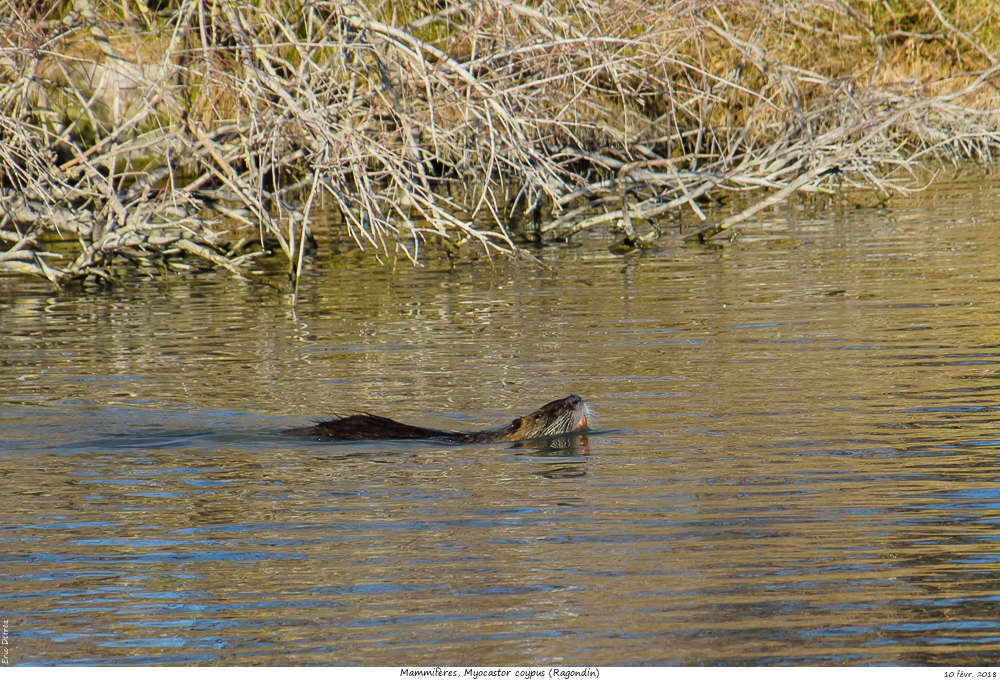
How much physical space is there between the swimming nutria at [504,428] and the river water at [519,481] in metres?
0.09

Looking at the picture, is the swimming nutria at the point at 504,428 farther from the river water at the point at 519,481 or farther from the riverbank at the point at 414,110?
the riverbank at the point at 414,110

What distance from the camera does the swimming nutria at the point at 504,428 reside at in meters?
8.48

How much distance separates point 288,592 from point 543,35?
33.1 ft

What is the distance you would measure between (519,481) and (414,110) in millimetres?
8132

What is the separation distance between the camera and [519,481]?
25.1ft

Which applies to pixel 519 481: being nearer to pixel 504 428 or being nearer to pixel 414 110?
pixel 504 428

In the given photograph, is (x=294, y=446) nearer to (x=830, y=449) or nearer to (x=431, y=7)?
(x=830, y=449)

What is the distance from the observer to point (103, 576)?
19.9ft

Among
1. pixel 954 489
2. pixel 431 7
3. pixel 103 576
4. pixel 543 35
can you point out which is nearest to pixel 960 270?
pixel 543 35

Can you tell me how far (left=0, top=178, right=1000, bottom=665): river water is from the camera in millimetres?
5328

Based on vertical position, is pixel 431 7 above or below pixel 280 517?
above

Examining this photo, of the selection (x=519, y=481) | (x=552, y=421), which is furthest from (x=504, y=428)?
(x=519, y=481)

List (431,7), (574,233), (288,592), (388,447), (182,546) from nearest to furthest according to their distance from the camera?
(288,592)
(182,546)
(388,447)
(431,7)
(574,233)

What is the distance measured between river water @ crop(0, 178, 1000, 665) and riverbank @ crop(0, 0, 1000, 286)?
1499 mm
